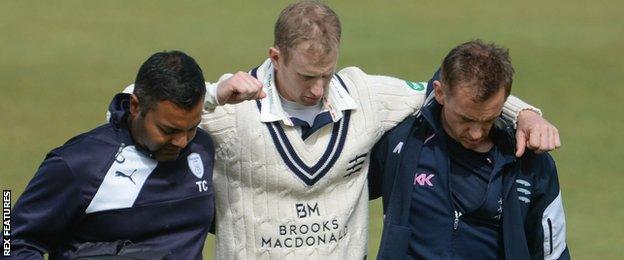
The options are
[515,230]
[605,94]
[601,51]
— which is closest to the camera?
[515,230]

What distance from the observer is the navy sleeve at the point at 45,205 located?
16.1ft

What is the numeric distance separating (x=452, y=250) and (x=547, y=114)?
5.86 metres

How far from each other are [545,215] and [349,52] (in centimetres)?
693

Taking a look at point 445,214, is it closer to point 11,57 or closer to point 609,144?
point 609,144

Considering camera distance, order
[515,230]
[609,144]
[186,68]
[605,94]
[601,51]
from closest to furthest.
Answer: [186,68] → [515,230] → [609,144] → [605,94] → [601,51]

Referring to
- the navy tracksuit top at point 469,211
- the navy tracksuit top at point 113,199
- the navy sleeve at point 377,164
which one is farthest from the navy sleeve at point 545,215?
the navy tracksuit top at point 113,199

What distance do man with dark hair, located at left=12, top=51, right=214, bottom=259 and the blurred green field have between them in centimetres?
474

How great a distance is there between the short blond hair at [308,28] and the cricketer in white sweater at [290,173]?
219 mm

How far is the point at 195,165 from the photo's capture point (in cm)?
536

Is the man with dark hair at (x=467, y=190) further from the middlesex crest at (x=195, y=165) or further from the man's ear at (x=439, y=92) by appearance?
the middlesex crest at (x=195, y=165)

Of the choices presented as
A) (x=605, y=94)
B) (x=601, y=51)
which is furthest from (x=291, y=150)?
Answer: (x=601, y=51)

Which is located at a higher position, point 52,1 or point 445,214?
point 52,1

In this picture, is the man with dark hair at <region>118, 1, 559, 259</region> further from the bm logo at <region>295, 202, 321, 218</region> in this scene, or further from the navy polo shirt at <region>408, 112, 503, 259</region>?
the navy polo shirt at <region>408, 112, 503, 259</region>

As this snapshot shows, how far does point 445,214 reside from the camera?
5598 mm
